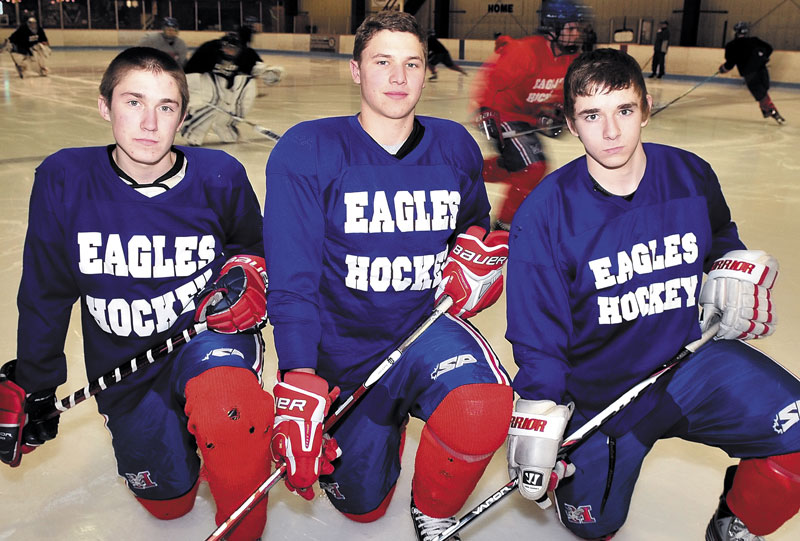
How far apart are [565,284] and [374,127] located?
1.91 feet

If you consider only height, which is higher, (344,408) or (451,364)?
(451,364)

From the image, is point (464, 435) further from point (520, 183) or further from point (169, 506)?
point (520, 183)

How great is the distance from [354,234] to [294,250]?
6.2 inches

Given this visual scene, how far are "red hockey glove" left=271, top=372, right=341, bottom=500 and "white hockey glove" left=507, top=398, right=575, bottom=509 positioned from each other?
405 millimetres

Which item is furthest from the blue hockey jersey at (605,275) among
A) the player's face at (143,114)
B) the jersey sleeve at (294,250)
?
the player's face at (143,114)

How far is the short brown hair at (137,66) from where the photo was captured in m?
1.83

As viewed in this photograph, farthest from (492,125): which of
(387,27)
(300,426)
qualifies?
(300,426)

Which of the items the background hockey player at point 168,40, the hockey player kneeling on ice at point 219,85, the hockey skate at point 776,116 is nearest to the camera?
the hockey player kneeling on ice at point 219,85

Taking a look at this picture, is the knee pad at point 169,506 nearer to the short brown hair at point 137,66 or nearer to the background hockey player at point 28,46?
the short brown hair at point 137,66

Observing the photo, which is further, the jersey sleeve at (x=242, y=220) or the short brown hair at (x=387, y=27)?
the jersey sleeve at (x=242, y=220)

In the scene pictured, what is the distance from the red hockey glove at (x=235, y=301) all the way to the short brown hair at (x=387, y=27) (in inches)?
22.7

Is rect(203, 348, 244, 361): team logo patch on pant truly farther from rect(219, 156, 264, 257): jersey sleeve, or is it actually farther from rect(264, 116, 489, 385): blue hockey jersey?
rect(219, 156, 264, 257): jersey sleeve

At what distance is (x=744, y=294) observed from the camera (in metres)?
1.80

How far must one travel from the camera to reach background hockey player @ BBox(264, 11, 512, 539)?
1688 millimetres
